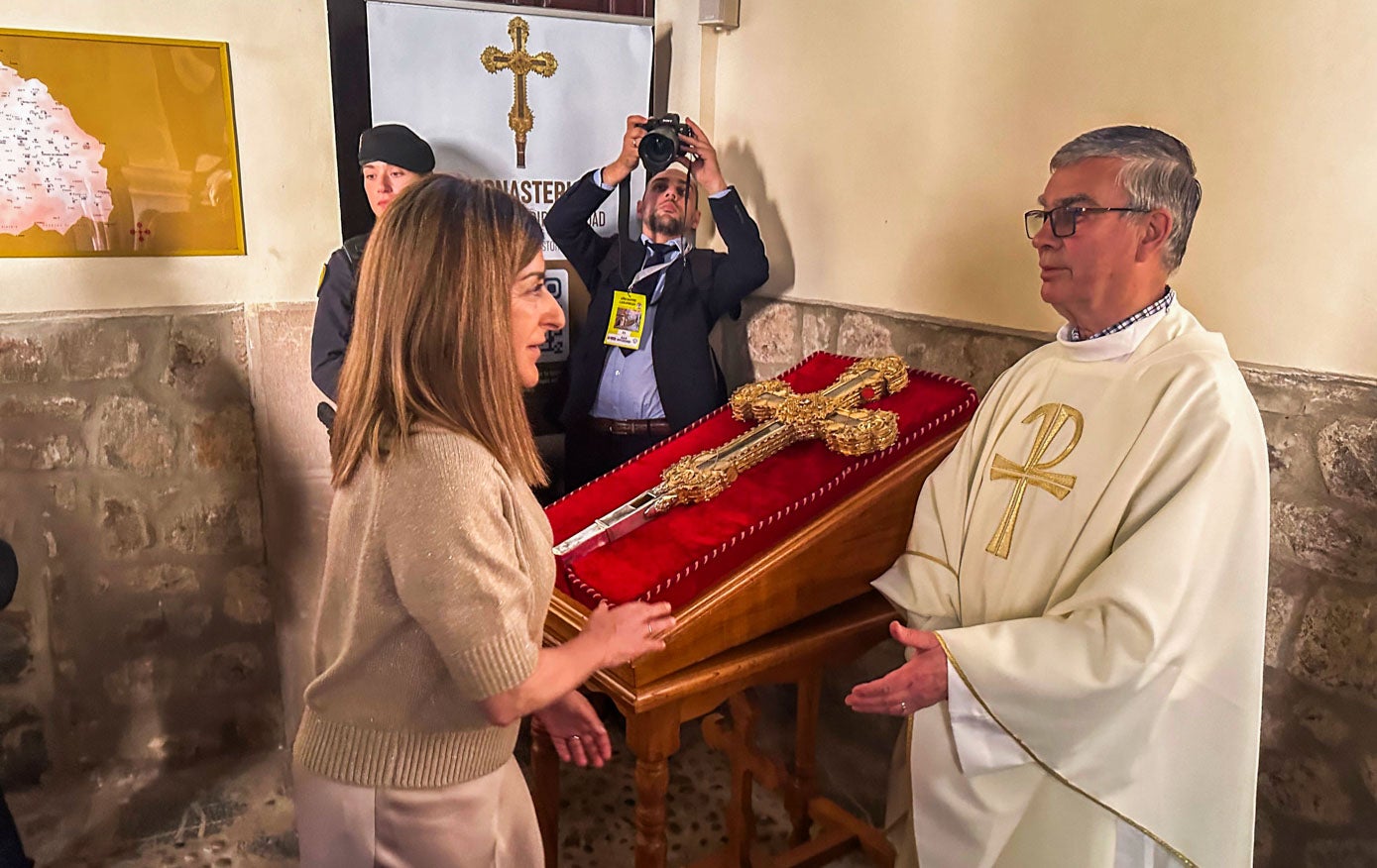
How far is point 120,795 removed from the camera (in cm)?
313

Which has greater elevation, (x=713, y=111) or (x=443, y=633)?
(x=713, y=111)

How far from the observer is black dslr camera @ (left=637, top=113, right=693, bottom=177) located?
302cm

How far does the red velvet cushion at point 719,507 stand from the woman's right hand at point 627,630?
18 centimetres

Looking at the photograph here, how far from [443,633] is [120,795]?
2607 mm

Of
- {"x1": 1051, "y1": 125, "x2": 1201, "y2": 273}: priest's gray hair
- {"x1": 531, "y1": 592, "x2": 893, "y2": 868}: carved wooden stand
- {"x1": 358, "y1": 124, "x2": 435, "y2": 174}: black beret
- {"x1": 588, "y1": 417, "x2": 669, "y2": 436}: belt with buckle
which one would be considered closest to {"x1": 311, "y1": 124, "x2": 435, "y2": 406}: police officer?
{"x1": 358, "y1": 124, "x2": 435, "y2": 174}: black beret

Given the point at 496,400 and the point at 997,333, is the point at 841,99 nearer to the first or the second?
the point at 997,333

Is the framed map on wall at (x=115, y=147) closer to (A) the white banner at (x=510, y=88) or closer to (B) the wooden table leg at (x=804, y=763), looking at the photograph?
(A) the white banner at (x=510, y=88)

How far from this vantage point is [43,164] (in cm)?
272

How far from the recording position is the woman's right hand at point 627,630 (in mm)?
1548

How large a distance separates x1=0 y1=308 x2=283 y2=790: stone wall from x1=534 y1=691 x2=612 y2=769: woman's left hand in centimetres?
194

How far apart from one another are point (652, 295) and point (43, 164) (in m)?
1.86

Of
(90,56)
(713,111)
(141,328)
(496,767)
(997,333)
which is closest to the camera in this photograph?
(496,767)

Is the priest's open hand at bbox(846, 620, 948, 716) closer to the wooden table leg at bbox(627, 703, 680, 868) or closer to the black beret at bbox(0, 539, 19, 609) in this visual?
the wooden table leg at bbox(627, 703, 680, 868)

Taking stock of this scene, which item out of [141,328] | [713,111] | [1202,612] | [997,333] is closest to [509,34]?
[713,111]
